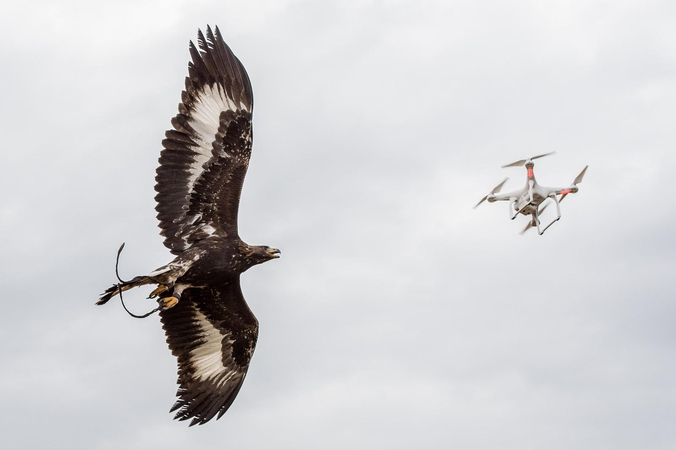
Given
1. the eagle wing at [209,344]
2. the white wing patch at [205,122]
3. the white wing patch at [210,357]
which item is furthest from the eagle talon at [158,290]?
the white wing patch at [205,122]

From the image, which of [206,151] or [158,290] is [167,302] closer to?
[158,290]

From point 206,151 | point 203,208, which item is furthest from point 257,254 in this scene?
point 206,151

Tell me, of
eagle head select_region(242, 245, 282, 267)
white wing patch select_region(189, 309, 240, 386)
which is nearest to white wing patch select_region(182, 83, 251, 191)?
eagle head select_region(242, 245, 282, 267)

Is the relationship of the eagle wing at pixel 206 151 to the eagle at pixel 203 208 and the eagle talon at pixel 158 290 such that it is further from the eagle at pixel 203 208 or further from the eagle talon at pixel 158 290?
the eagle talon at pixel 158 290

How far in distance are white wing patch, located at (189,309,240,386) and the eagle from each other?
0.03m

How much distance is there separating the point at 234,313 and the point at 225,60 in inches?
206

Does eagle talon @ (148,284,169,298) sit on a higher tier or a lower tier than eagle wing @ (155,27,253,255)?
lower

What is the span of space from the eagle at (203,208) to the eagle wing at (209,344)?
20 mm

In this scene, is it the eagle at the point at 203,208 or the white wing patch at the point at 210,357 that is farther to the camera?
the white wing patch at the point at 210,357

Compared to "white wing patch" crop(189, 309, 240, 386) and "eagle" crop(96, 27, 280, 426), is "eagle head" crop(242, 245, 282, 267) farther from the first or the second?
"white wing patch" crop(189, 309, 240, 386)

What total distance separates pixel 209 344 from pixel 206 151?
4107 mm

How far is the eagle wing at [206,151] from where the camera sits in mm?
27375

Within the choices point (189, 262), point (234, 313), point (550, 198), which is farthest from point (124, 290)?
point (550, 198)

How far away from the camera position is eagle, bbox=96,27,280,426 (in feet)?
89.8
